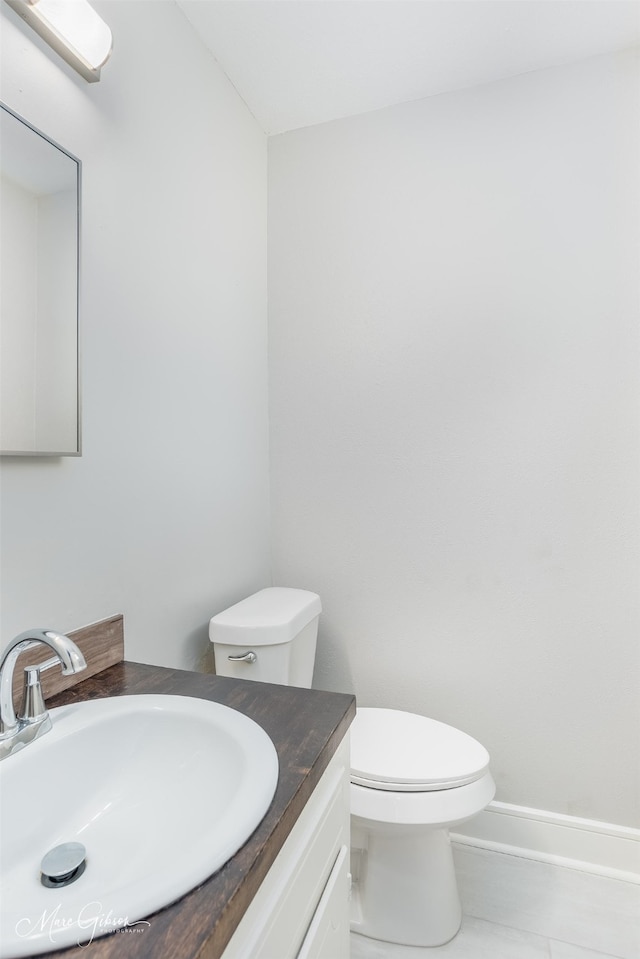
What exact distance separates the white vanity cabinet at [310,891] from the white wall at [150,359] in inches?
21.5

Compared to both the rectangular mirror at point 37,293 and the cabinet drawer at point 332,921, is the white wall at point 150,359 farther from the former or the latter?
the cabinet drawer at point 332,921

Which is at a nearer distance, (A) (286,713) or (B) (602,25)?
(A) (286,713)

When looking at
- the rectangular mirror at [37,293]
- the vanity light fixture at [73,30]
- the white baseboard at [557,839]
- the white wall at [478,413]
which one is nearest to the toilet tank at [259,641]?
the white wall at [478,413]

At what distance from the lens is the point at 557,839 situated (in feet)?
5.05

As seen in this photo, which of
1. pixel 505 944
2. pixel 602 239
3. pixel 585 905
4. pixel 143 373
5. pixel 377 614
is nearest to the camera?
pixel 143 373

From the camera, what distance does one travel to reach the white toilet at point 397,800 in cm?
121

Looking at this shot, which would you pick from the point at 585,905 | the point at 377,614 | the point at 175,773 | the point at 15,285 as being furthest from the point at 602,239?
the point at 585,905

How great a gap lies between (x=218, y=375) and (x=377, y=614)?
936mm

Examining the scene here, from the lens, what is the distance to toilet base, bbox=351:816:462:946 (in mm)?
1278

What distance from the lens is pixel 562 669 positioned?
1538mm

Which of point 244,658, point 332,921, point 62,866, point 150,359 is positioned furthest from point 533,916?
point 150,359

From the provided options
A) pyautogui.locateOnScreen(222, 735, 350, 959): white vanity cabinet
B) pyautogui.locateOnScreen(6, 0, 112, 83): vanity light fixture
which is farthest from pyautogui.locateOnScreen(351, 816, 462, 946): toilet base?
pyautogui.locateOnScreen(6, 0, 112, 83): vanity light fixture

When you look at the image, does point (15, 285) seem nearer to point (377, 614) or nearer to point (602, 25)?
point (377, 614)

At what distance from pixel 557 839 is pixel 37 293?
1.96 m
